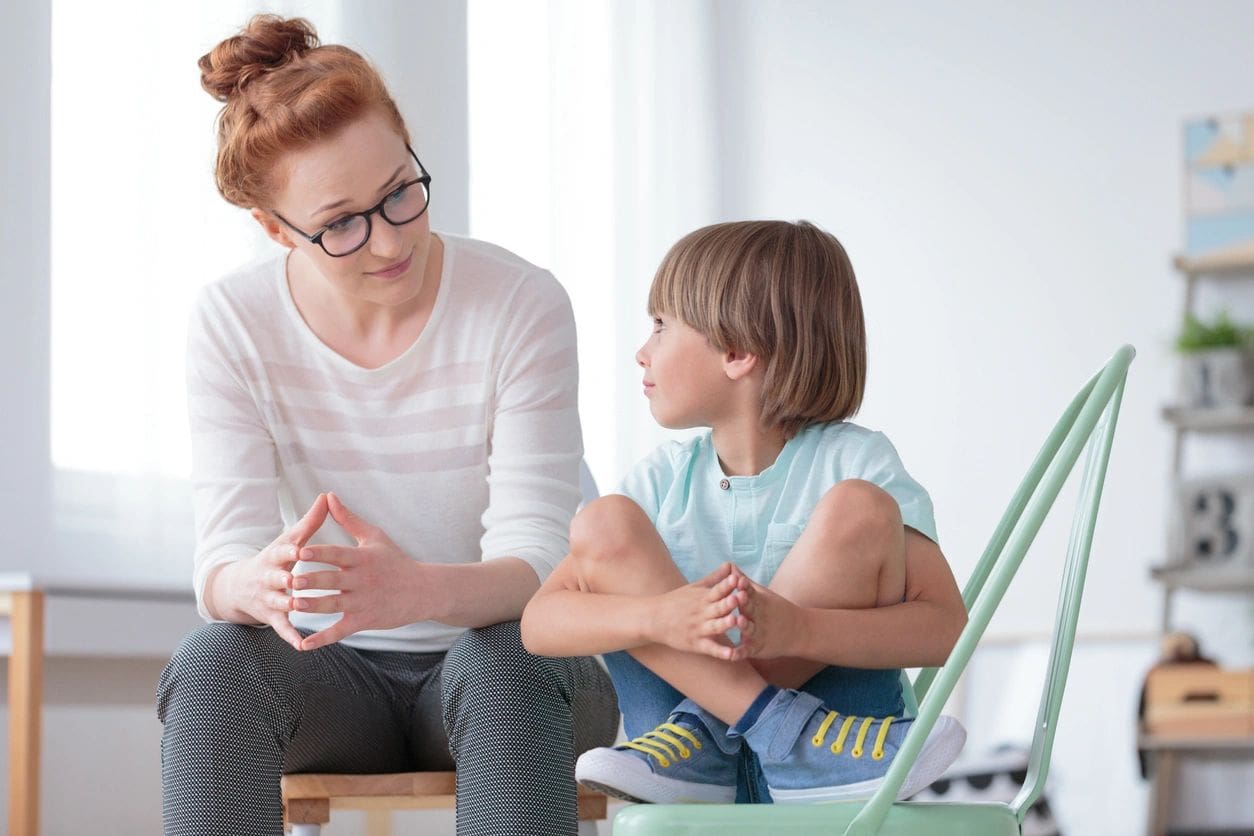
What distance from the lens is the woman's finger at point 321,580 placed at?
3.89ft

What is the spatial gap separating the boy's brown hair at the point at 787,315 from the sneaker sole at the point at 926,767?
1.11ft

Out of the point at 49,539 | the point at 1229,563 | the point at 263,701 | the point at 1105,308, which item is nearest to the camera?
the point at 263,701

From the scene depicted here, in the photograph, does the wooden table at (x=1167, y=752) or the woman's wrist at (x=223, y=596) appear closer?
the woman's wrist at (x=223, y=596)

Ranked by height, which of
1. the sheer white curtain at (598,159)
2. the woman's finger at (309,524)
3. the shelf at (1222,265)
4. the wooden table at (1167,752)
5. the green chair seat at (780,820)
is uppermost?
the sheer white curtain at (598,159)

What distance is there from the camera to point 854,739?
3.30ft

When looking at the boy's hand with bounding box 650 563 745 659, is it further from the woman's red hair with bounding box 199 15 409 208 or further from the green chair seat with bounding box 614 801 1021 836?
the woman's red hair with bounding box 199 15 409 208

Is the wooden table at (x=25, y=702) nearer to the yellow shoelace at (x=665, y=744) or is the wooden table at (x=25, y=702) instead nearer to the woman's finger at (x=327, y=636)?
the woman's finger at (x=327, y=636)

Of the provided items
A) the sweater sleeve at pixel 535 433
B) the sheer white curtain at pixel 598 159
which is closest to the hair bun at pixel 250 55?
the sweater sleeve at pixel 535 433

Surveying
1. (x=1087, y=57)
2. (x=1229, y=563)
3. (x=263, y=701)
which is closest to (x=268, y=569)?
(x=263, y=701)

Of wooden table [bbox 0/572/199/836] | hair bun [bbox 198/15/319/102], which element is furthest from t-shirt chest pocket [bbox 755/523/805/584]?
wooden table [bbox 0/572/199/836]

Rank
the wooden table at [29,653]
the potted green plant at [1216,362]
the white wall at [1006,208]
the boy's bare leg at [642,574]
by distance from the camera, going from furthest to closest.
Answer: the white wall at [1006,208] → the potted green plant at [1216,362] → the wooden table at [29,653] → the boy's bare leg at [642,574]

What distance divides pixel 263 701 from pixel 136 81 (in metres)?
1.47

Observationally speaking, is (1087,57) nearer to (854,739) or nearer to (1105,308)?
(1105,308)

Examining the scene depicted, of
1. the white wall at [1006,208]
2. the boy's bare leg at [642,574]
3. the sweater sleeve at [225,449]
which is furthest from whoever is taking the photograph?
the white wall at [1006,208]
